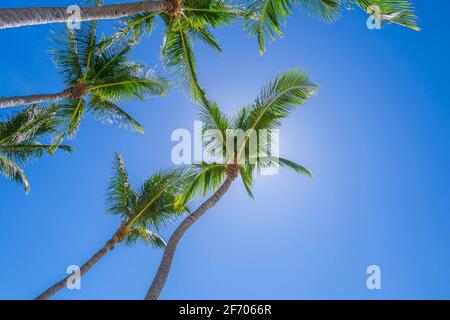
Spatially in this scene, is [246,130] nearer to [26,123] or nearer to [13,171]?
[26,123]

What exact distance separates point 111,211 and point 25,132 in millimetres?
3610

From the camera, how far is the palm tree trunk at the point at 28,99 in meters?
10.8

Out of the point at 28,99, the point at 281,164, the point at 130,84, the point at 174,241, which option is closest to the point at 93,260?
the point at 174,241

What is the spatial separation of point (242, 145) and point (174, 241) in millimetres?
3064

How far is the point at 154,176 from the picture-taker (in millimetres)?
14578

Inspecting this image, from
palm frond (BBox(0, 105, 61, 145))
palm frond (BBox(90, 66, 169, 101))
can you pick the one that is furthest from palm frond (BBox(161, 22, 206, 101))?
palm frond (BBox(0, 105, 61, 145))

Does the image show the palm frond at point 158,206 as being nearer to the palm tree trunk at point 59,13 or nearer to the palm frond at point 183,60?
the palm frond at point 183,60

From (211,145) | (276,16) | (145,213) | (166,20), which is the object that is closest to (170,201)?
(145,213)

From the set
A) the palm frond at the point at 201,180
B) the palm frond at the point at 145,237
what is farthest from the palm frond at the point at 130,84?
the palm frond at the point at 145,237

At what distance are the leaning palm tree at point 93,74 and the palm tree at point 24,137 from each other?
82cm

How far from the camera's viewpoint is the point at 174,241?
35.3 feet

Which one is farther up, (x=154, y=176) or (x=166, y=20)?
(x=166, y=20)

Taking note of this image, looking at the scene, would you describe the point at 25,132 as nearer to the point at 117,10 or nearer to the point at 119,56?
the point at 119,56
